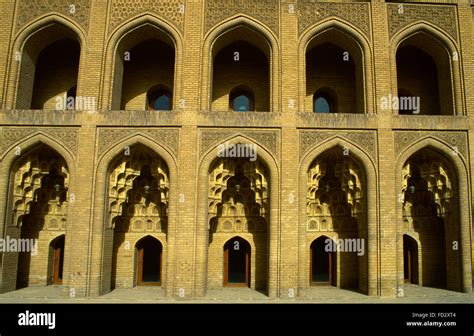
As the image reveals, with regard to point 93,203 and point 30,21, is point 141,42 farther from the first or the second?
point 93,203

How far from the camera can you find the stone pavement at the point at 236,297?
8484 mm

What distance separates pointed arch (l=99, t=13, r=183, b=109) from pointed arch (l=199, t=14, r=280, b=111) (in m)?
0.64

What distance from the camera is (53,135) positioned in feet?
29.8

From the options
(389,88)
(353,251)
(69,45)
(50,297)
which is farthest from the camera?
(69,45)

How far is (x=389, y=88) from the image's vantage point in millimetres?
9500

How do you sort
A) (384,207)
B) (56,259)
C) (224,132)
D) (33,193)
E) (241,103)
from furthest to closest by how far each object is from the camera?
(241,103) < (56,259) < (33,193) < (224,132) < (384,207)

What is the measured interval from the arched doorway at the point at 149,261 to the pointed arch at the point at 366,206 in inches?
155

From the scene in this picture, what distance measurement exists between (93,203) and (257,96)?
533cm

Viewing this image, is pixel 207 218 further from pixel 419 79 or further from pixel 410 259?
pixel 419 79

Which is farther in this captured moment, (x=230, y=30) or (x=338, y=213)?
(x=338, y=213)

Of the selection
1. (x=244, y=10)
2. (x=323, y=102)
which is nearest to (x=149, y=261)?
(x=323, y=102)

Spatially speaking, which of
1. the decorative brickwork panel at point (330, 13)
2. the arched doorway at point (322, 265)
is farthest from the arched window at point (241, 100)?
the arched doorway at point (322, 265)

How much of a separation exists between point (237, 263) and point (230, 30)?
6180 millimetres

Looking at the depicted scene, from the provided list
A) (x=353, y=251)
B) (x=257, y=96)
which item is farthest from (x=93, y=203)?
(x=353, y=251)
